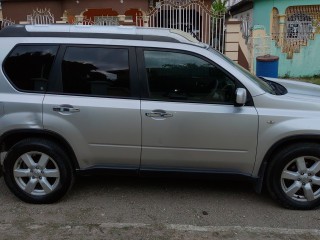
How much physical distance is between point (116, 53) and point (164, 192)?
1673 mm

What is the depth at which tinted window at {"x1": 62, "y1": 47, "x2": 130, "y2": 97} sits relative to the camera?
399cm

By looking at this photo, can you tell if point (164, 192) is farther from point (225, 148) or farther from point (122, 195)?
point (225, 148)

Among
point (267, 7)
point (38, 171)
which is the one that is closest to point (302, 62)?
point (267, 7)

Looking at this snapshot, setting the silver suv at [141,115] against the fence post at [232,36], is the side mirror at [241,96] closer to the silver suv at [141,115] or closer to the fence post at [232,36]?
the silver suv at [141,115]

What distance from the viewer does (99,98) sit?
3965 millimetres

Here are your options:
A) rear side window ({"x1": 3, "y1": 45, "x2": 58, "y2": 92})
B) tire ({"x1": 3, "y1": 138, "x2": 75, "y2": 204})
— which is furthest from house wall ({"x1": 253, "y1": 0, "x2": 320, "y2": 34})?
tire ({"x1": 3, "y1": 138, "x2": 75, "y2": 204})

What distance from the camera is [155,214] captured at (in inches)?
156

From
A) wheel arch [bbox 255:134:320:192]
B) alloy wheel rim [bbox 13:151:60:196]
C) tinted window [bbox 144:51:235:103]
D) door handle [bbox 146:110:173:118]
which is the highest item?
tinted window [bbox 144:51:235:103]

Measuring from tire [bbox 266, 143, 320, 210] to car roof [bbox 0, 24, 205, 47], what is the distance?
4.79 feet

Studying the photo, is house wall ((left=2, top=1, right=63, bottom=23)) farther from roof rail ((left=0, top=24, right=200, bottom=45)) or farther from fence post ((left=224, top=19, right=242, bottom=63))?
roof rail ((left=0, top=24, right=200, bottom=45))

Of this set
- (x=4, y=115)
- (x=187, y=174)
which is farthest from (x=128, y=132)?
(x=4, y=115)

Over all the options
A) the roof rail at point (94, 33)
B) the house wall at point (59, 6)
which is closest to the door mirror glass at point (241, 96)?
the roof rail at point (94, 33)

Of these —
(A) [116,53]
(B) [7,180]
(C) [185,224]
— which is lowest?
(C) [185,224]

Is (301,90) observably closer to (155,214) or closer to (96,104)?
(155,214)
